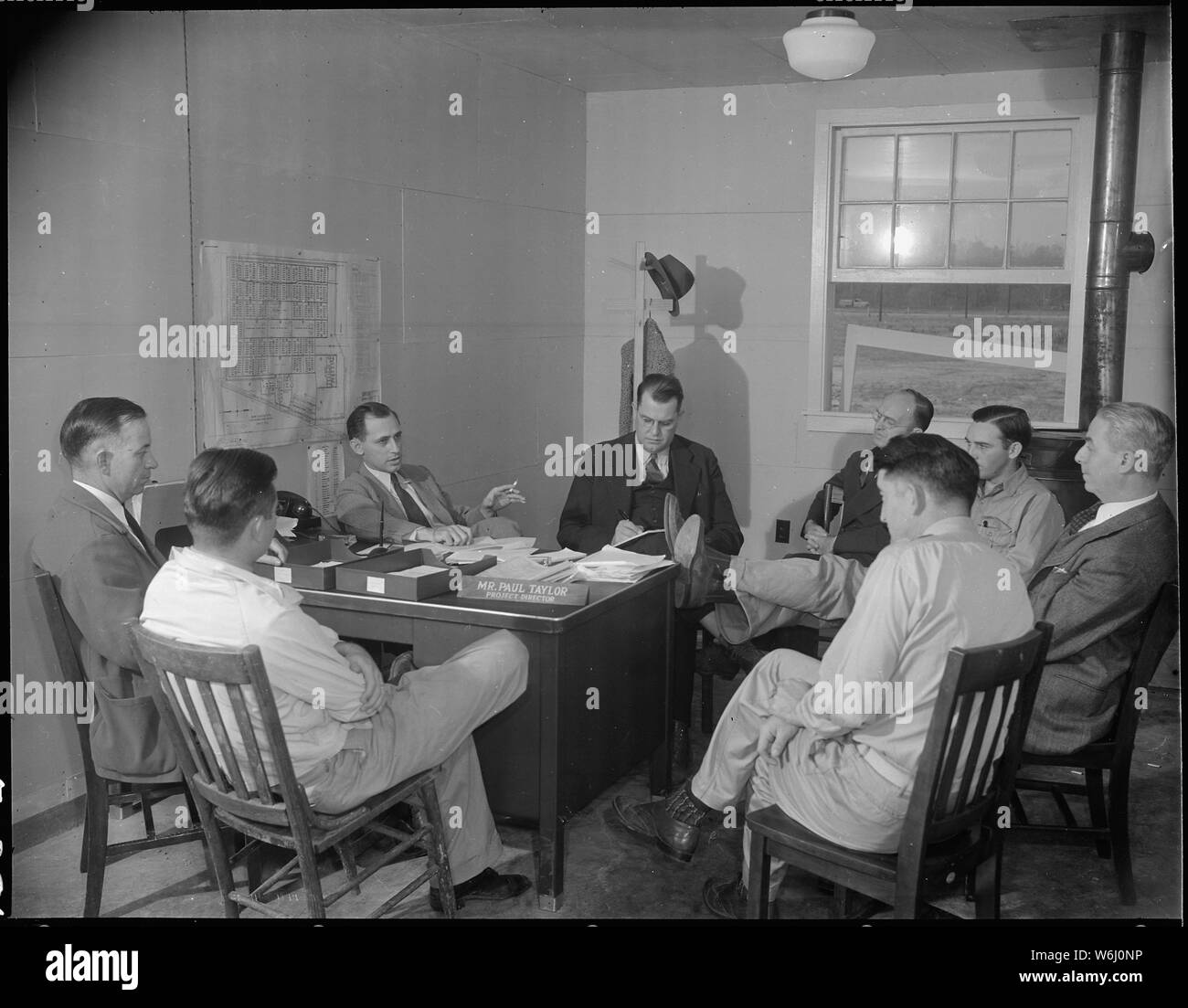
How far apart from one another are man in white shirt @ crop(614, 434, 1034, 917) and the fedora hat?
3.14m

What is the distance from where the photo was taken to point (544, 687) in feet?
9.54

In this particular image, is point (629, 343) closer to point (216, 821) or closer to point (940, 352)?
point (940, 352)

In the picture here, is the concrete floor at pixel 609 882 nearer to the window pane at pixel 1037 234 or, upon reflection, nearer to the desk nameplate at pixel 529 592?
the desk nameplate at pixel 529 592

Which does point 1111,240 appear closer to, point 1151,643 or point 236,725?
point 1151,643

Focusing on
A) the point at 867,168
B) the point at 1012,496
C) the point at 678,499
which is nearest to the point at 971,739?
the point at 1012,496

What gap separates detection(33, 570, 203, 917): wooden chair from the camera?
105 inches

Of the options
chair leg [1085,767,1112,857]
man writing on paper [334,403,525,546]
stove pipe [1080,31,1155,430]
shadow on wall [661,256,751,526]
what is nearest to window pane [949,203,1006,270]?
stove pipe [1080,31,1155,430]

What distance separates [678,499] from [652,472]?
15 cm

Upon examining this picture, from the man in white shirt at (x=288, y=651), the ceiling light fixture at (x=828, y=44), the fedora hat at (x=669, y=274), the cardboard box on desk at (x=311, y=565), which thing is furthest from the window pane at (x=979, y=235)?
the man in white shirt at (x=288, y=651)

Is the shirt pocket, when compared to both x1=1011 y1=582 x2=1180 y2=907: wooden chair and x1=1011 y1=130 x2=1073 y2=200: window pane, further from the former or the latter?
x1=1011 y1=130 x2=1073 y2=200: window pane

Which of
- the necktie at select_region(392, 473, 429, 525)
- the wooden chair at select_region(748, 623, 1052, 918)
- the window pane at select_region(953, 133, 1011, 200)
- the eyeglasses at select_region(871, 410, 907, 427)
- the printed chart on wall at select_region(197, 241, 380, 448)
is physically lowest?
the wooden chair at select_region(748, 623, 1052, 918)

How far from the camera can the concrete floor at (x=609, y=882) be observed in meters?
3.00
